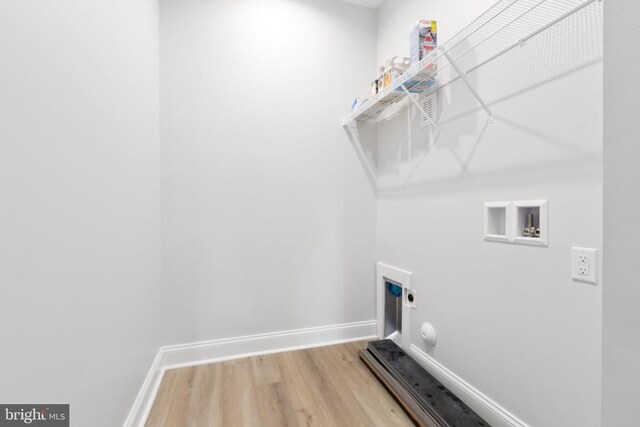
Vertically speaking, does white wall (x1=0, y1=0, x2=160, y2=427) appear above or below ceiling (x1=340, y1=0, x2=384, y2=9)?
below

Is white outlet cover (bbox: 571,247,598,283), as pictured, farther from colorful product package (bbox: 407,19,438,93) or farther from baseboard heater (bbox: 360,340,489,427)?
colorful product package (bbox: 407,19,438,93)

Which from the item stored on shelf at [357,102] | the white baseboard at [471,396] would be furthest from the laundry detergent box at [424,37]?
the white baseboard at [471,396]

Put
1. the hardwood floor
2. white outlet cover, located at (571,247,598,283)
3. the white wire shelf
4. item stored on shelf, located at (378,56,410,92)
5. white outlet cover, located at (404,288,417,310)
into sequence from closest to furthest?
white outlet cover, located at (571,247,598,283)
the white wire shelf
the hardwood floor
item stored on shelf, located at (378,56,410,92)
white outlet cover, located at (404,288,417,310)

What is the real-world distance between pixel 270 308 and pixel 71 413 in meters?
1.29

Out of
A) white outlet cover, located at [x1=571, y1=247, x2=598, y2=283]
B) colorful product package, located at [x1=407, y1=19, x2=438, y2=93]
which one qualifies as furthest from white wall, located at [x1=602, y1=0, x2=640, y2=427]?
colorful product package, located at [x1=407, y1=19, x2=438, y2=93]

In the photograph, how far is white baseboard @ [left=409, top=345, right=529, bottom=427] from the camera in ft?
3.87

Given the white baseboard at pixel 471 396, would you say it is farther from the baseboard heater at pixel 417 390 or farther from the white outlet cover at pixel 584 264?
the white outlet cover at pixel 584 264

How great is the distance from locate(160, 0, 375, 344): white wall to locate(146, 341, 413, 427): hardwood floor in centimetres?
26

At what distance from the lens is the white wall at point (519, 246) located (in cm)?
91

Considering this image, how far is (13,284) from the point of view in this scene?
57cm

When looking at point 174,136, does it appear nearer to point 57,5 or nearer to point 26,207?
point 57,5

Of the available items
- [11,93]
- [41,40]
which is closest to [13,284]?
[11,93]

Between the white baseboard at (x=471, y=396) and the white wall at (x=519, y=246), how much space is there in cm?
4
